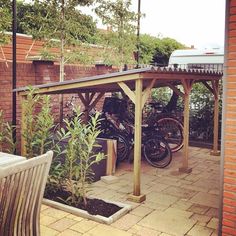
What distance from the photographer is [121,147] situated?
7.41 meters

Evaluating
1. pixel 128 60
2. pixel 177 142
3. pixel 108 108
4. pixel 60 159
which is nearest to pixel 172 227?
pixel 60 159

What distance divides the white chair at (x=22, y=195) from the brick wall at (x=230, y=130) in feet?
6.01

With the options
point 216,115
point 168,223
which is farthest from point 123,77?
point 216,115

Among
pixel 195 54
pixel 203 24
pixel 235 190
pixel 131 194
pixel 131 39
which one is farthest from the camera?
pixel 203 24

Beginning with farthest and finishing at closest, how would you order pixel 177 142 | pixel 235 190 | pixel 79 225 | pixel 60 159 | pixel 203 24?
pixel 203 24, pixel 177 142, pixel 60 159, pixel 79 225, pixel 235 190

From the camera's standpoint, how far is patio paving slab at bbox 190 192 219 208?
5227 mm

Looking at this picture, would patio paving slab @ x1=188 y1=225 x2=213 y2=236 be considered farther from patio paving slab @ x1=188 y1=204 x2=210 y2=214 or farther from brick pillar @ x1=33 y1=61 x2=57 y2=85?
brick pillar @ x1=33 y1=61 x2=57 y2=85

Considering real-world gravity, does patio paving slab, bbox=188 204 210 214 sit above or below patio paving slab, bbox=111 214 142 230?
above

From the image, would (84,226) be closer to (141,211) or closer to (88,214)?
(88,214)

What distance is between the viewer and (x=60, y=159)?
6141 millimetres

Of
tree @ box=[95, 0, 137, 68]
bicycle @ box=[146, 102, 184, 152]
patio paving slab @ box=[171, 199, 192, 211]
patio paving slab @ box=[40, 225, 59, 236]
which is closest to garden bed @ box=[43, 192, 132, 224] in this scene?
patio paving slab @ box=[40, 225, 59, 236]

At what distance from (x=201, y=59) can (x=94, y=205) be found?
8646mm

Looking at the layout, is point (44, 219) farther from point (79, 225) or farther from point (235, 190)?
point (235, 190)

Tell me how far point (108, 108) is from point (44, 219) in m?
3.61
